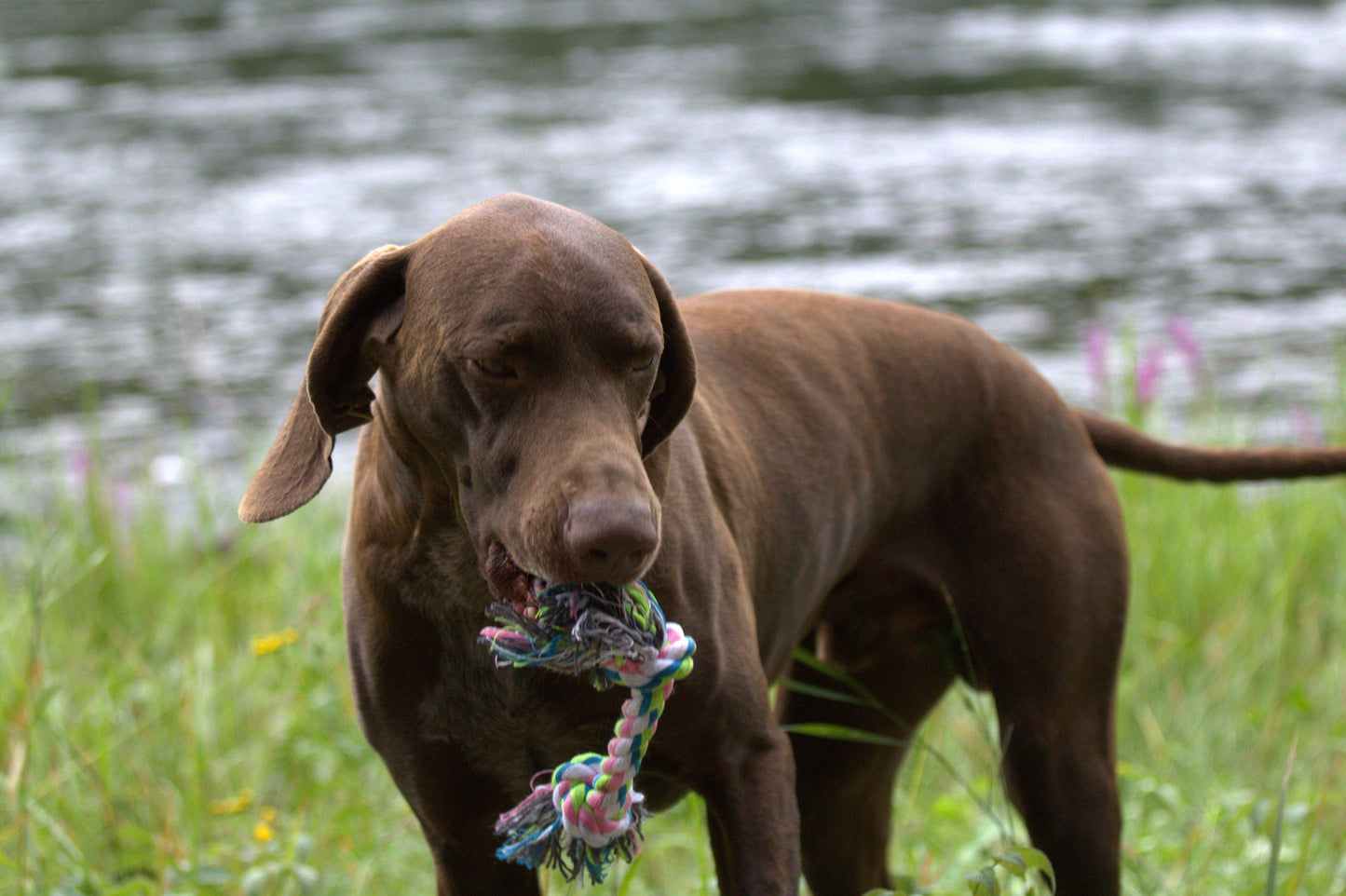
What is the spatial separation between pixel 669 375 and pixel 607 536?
0.47 m

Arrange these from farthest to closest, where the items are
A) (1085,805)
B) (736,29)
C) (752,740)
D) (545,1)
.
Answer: (545,1), (736,29), (1085,805), (752,740)

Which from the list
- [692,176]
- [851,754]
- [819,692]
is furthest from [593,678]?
[692,176]

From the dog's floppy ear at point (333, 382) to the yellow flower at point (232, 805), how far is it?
1.53 m

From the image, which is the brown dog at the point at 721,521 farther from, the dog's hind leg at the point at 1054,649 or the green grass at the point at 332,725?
the green grass at the point at 332,725

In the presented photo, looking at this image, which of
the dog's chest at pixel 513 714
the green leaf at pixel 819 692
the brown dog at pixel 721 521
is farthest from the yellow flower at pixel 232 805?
the dog's chest at pixel 513 714

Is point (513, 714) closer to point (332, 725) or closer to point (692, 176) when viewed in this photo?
point (332, 725)

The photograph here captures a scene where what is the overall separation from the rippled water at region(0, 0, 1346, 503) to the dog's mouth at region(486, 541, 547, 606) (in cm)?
343

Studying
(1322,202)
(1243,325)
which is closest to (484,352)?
(1243,325)

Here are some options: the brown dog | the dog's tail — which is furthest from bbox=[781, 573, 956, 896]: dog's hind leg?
the dog's tail

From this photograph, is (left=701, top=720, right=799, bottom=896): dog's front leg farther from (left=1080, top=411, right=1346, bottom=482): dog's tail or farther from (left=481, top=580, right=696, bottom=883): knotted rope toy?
(left=1080, top=411, right=1346, bottom=482): dog's tail

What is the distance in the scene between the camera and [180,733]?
411 cm

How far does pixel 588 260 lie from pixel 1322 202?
10.4 metres

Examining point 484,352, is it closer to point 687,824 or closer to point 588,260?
point 588,260

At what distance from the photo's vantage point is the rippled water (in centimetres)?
870
